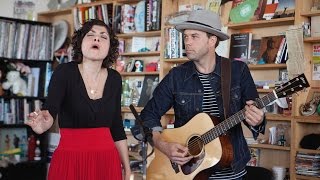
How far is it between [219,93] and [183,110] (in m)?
0.24

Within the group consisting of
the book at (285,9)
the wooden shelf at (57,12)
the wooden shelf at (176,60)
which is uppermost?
the wooden shelf at (57,12)

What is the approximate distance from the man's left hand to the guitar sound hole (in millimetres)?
354

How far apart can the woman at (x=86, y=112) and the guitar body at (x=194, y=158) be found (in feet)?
1.19

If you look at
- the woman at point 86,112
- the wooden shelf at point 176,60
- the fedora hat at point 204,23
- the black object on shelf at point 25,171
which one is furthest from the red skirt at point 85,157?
the black object on shelf at point 25,171

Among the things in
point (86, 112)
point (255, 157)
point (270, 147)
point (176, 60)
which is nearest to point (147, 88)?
point (176, 60)

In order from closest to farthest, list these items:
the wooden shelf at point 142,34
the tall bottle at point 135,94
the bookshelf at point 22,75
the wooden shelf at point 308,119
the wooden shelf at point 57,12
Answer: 1. the wooden shelf at point 308,119
2. the wooden shelf at point 142,34
3. the tall bottle at point 135,94
4. the bookshelf at point 22,75
5. the wooden shelf at point 57,12

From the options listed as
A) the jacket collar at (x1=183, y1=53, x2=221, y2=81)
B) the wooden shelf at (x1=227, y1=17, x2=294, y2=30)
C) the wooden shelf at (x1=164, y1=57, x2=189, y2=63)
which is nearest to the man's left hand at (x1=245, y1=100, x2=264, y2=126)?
the jacket collar at (x1=183, y1=53, x2=221, y2=81)

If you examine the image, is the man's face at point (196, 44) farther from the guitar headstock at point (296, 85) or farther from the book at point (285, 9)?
the book at point (285, 9)

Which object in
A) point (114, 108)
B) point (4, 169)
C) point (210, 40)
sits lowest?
point (4, 169)

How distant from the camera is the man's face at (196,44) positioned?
216 cm

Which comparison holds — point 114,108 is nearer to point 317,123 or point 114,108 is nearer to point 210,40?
point 210,40

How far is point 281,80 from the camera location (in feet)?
11.0

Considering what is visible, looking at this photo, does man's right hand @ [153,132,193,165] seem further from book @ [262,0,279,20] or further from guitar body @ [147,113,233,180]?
book @ [262,0,279,20]

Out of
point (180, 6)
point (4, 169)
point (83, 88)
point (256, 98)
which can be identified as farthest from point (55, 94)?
point (4, 169)
